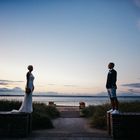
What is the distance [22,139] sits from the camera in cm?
867

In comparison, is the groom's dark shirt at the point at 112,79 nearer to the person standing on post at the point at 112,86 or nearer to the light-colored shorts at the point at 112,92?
the person standing on post at the point at 112,86

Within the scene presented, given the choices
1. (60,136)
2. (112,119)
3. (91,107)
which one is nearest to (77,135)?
(60,136)

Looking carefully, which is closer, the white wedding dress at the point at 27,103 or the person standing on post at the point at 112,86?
the person standing on post at the point at 112,86

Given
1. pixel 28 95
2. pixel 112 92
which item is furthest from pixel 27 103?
pixel 112 92

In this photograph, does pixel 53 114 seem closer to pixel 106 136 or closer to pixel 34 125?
pixel 34 125

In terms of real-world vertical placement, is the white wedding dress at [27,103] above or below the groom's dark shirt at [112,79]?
below

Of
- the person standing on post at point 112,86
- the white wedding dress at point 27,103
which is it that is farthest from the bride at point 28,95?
the person standing on post at point 112,86

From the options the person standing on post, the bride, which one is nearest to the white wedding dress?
the bride

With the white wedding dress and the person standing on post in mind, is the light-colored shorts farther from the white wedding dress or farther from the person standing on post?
the white wedding dress

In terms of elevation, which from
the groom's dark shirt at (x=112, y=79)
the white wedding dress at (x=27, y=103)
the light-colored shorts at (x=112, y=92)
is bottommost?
the white wedding dress at (x=27, y=103)

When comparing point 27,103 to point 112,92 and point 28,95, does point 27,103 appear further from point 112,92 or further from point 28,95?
point 112,92

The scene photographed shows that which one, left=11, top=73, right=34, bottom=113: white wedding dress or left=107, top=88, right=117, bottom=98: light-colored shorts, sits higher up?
left=107, top=88, right=117, bottom=98: light-colored shorts

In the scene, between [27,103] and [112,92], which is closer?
[112,92]

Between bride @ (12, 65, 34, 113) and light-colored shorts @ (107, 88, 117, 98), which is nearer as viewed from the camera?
light-colored shorts @ (107, 88, 117, 98)
